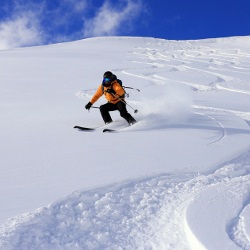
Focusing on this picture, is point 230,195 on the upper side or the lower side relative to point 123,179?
lower

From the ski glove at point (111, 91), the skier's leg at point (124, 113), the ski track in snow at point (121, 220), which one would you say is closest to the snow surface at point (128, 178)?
the ski track in snow at point (121, 220)

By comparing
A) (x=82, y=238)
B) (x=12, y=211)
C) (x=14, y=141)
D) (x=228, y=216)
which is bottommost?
(x=228, y=216)

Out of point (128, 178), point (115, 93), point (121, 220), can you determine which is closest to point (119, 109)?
point (115, 93)

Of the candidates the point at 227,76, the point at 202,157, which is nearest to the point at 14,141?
the point at 202,157

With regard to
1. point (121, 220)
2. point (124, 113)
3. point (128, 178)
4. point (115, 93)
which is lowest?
point (121, 220)

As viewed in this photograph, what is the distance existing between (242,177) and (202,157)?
79 cm

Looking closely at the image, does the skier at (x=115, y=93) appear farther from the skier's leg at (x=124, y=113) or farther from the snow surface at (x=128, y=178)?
the snow surface at (x=128, y=178)

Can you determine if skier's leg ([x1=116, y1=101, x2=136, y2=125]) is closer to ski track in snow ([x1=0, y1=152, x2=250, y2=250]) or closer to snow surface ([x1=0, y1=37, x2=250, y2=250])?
snow surface ([x1=0, y1=37, x2=250, y2=250])

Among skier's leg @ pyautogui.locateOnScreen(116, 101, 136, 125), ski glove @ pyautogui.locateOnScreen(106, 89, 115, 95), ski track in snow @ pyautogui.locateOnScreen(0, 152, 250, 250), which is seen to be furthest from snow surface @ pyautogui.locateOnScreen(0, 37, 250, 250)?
ski glove @ pyautogui.locateOnScreen(106, 89, 115, 95)

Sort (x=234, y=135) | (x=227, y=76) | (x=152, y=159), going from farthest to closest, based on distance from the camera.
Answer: (x=227, y=76)
(x=234, y=135)
(x=152, y=159)

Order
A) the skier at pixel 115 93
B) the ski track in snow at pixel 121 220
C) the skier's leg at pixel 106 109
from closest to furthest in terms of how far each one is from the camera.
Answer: the ski track in snow at pixel 121 220 → the skier at pixel 115 93 → the skier's leg at pixel 106 109

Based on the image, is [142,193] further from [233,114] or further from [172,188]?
[233,114]

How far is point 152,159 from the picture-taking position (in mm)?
4969

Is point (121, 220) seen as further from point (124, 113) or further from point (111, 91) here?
point (111, 91)
